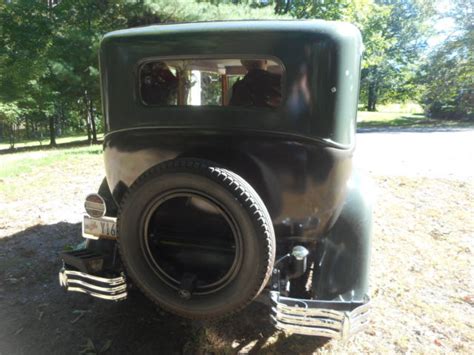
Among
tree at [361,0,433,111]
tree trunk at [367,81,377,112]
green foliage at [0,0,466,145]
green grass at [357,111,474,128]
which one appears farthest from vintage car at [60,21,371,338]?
tree trunk at [367,81,377,112]

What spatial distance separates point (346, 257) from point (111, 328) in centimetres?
A: 169

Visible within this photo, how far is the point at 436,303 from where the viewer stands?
3.10 meters

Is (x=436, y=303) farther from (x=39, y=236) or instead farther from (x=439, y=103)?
(x=439, y=103)

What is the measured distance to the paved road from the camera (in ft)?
24.3

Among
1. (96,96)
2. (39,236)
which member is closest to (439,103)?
(96,96)

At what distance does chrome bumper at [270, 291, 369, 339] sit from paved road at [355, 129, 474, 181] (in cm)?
360

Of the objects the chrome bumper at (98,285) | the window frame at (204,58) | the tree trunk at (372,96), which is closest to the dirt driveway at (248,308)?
the chrome bumper at (98,285)

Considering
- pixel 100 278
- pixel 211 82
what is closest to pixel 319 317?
pixel 100 278

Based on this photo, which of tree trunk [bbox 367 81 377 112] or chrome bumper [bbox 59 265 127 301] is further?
tree trunk [bbox 367 81 377 112]

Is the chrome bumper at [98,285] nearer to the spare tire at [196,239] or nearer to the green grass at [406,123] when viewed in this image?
the spare tire at [196,239]

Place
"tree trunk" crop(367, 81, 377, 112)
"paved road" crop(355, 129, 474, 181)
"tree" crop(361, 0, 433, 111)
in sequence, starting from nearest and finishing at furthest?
"paved road" crop(355, 129, 474, 181), "tree" crop(361, 0, 433, 111), "tree trunk" crop(367, 81, 377, 112)

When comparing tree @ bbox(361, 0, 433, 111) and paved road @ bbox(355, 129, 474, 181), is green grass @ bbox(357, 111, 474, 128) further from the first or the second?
paved road @ bbox(355, 129, 474, 181)

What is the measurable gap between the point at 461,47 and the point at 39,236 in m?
22.0

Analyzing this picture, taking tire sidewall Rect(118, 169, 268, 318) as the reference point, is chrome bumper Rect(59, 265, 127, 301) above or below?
below
